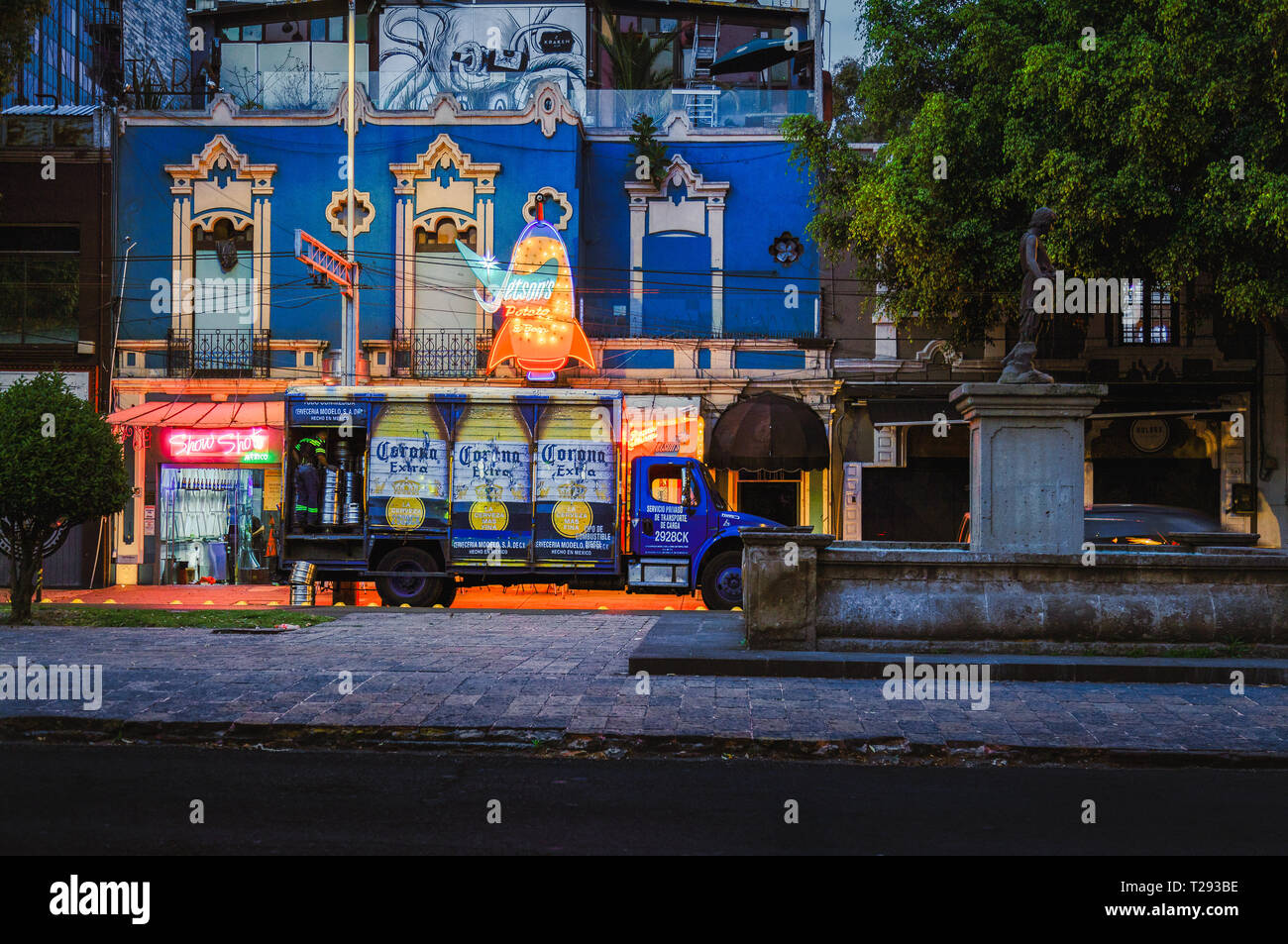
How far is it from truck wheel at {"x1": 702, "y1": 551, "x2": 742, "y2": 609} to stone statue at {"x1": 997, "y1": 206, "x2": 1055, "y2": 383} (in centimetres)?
672

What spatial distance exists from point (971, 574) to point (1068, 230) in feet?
29.3

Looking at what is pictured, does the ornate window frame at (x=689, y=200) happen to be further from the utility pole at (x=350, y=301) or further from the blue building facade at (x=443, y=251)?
the utility pole at (x=350, y=301)

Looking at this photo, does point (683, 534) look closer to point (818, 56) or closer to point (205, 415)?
point (205, 415)

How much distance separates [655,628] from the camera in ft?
44.3

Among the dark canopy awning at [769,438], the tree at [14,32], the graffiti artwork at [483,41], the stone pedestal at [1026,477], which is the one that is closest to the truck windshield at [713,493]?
the dark canopy awning at [769,438]

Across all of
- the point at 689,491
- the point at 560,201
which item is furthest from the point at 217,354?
the point at 689,491

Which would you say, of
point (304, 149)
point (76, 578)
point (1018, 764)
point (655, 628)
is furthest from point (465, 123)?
point (1018, 764)

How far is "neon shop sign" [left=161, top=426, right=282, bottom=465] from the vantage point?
2317 centimetres

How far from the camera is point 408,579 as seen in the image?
60.6ft

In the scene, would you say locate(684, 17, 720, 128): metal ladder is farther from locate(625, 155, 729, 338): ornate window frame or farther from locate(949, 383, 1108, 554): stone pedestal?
locate(949, 383, 1108, 554): stone pedestal

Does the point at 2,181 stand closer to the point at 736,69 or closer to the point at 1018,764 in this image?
the point at 736,69

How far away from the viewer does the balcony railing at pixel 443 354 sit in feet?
78.0

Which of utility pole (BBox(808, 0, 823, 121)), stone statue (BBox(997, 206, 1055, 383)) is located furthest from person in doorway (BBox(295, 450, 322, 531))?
utility pole (BBox(808, 0, 823, 121))

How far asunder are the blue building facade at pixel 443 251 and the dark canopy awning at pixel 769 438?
1360 millimetres
